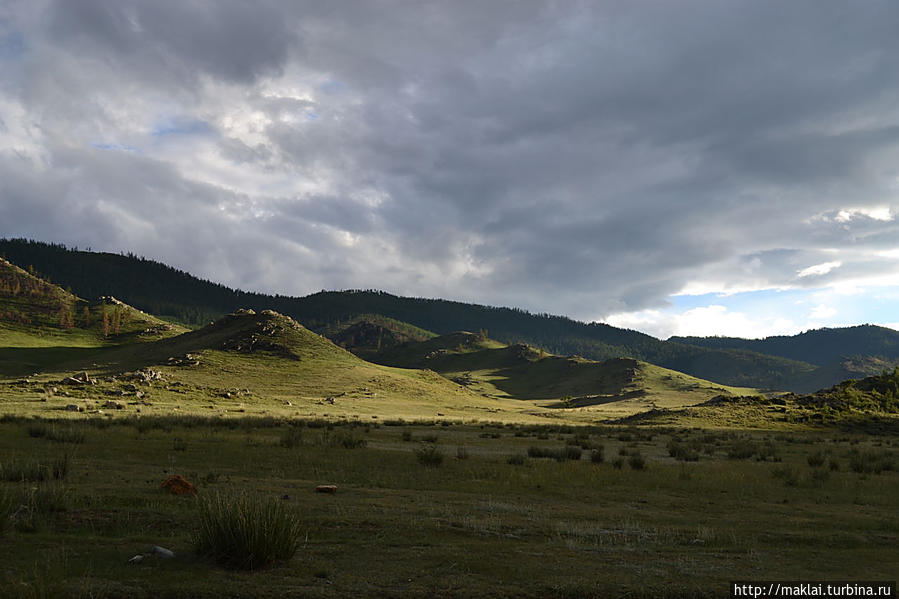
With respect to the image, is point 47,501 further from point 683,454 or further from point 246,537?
point 683,454

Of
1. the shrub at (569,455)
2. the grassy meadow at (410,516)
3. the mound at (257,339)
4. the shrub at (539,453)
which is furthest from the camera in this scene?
the mound at (257,339)

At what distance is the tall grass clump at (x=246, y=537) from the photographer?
7.41 metres

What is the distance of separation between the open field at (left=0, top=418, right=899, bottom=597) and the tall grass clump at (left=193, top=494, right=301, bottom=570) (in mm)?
258

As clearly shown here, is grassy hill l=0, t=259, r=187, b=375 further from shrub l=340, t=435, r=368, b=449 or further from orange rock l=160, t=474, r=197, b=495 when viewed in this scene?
orange rock l=160, t=474, r=197, b=495

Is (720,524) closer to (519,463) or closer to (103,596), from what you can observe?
(519,463)

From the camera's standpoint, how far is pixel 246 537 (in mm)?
7418

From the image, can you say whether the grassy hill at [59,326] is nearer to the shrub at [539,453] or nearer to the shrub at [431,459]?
the shrub at [431,459]

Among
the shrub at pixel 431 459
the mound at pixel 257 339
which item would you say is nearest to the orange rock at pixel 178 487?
the shrub at pixel 431 459

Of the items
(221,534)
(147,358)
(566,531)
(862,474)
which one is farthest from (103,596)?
(147,358)

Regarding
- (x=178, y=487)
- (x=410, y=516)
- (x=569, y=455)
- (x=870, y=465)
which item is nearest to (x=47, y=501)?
(x=178, y=487)

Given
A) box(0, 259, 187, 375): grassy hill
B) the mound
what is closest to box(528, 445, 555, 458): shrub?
the mound

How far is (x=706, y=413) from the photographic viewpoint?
232 feet

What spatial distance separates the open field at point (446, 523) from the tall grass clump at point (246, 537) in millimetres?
258

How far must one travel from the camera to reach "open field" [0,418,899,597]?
23.5 ft
